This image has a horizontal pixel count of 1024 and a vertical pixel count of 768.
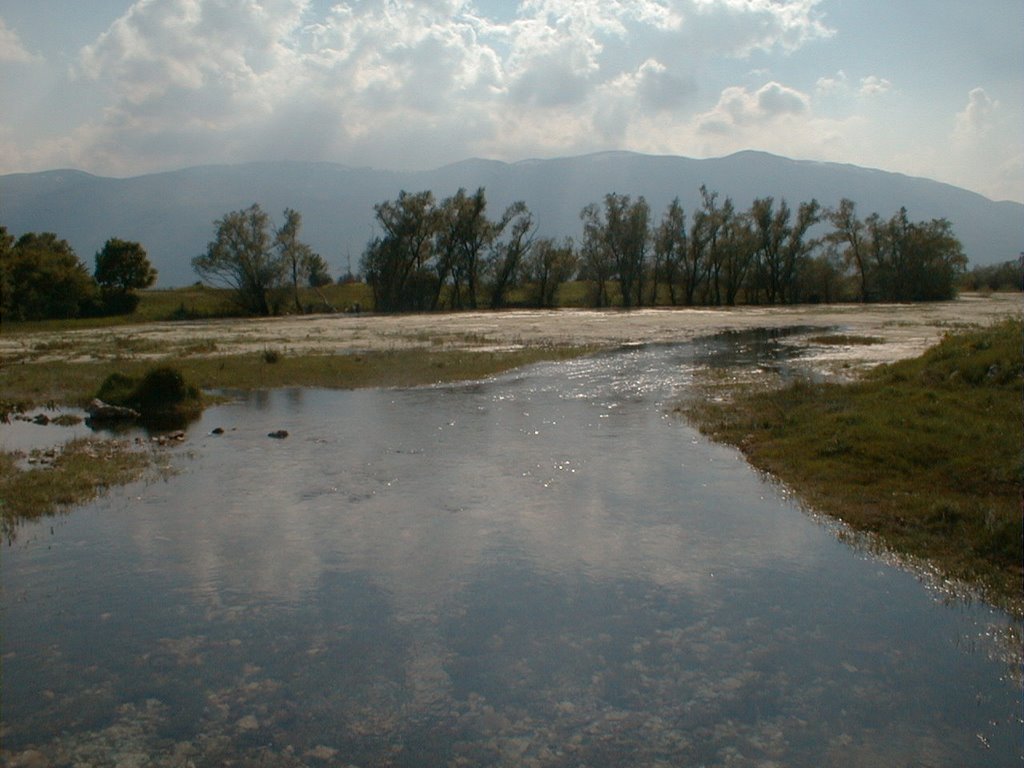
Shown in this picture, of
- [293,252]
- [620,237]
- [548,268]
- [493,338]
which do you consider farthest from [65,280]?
[620,237]

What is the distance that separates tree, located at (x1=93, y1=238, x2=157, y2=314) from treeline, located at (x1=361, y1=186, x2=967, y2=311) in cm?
2464

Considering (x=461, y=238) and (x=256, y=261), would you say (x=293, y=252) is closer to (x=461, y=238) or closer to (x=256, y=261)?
(x=256, y=261)

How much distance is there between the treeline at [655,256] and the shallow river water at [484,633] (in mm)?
87339

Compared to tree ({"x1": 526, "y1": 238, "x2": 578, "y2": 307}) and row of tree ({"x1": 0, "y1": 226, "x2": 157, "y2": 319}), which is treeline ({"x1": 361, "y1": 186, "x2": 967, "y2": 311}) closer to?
tree ({"x1": 526, "y1": 238, "x2": 578, "y2": 307})

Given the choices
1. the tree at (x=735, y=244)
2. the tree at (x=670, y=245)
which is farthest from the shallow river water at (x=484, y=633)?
the tree at (x=670, y=245)

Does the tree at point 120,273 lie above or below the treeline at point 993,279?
above

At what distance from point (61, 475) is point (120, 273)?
79944mm

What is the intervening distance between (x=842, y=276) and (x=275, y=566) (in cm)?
10729

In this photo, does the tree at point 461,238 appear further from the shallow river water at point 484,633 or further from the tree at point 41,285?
the shallow river water at point 484,633

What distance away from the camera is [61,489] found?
13.6m

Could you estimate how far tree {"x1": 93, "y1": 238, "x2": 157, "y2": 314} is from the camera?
85.7 metres

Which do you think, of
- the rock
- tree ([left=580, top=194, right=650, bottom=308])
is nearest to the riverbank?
the rock

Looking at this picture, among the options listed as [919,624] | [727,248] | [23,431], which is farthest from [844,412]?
[727,248]

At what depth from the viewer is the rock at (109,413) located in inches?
853
